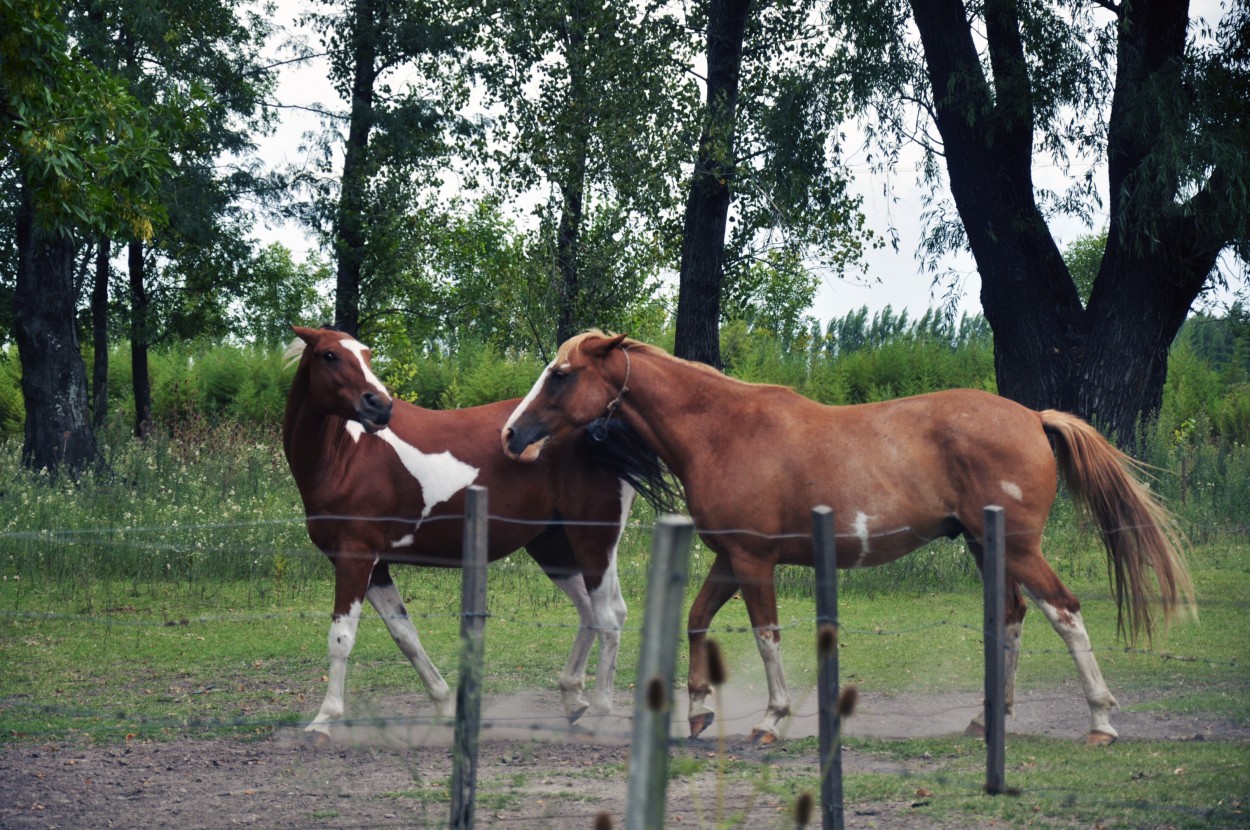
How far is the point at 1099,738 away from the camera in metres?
6.83

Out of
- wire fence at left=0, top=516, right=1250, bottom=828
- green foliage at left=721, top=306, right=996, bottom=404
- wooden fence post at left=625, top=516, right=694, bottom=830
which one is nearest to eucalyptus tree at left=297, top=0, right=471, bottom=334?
green foliage at left=721, top=306, right=996, bottom=404

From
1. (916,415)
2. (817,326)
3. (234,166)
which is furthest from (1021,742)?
(817,326)

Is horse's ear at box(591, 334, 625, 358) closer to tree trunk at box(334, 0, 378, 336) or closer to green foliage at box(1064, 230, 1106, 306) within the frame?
tree trunk at box(334, 0, 378, 336)

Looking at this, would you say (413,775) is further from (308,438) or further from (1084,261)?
(1084,261)

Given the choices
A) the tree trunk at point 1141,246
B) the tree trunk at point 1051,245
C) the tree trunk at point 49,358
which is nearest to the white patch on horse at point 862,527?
the tree trunk at point 1141,246

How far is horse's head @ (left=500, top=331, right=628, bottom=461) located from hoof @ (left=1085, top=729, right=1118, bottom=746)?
9.90 feet

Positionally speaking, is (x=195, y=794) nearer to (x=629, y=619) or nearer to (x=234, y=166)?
(x=629, y=619)

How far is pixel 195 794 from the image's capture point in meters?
6.07

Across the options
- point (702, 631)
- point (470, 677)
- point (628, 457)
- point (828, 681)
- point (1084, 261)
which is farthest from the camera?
point (1084, 261)

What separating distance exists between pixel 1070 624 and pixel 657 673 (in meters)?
4.45

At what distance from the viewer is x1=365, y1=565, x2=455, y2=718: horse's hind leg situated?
7.47 m

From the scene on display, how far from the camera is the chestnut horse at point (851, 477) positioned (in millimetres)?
7016

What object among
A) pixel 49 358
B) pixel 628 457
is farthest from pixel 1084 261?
pixel 628 457

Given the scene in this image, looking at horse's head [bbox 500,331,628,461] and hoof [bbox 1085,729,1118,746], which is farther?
horse's head [bbox 500,331,628,461]
